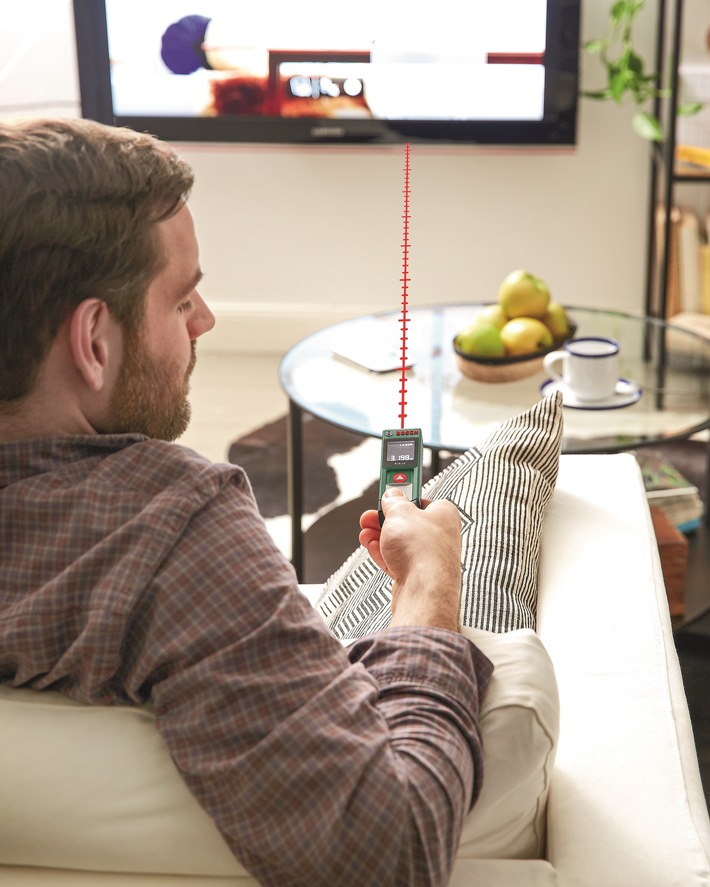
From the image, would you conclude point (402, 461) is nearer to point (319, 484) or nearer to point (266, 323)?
point (319, 484)

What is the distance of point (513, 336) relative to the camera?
94.7 inches

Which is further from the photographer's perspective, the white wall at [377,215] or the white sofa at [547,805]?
the white wall at [377,215]

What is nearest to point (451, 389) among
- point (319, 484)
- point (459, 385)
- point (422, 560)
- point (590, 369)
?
point (459, 385)

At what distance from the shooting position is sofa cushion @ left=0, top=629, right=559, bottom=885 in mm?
824

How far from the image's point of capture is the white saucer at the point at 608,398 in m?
2.25

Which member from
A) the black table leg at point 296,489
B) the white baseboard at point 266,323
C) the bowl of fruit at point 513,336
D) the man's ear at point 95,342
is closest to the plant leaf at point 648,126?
the white baseboard at point 266,323

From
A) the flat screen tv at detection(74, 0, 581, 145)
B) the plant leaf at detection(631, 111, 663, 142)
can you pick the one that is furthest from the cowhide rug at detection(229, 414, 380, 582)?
the plant leaf at detection(631, 111, 663, 142)

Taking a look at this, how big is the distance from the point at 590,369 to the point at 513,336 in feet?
0.71

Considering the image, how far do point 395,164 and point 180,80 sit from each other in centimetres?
73

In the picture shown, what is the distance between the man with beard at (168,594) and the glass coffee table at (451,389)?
114 centimetres

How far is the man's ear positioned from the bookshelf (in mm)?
2709

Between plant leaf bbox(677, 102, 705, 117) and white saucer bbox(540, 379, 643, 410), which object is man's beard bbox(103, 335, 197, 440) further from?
plant leaf bbox(677, 102, 705, 117)

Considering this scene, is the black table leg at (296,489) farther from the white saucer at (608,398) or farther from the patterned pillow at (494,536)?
the patterned pillow at (494,536)

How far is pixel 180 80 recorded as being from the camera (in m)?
3.64
